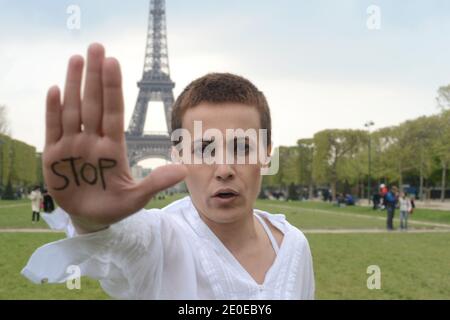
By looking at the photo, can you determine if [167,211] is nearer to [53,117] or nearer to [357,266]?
[53,117]

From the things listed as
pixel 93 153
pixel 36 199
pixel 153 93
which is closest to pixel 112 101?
pixel 93 153

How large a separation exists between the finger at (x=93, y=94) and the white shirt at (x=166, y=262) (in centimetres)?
37

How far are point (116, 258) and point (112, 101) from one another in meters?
0.59

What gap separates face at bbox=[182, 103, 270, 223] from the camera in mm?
2035

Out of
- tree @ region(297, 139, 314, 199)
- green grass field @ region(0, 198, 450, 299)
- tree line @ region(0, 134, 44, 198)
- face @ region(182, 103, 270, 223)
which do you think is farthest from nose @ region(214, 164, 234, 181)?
tree @ region(297, 139, 314, 199)

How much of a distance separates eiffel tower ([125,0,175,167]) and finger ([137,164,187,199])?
2676 inches

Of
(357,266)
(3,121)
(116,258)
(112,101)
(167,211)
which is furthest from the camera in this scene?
(3,121)

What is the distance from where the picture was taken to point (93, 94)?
1.47m

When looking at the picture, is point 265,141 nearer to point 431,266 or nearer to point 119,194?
point 119,194

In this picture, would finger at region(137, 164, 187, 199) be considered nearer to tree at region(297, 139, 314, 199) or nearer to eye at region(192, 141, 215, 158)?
eye at region(192, 141, 215, 158)

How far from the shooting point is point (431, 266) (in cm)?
1069

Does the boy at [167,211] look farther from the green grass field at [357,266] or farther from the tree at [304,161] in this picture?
the tree at [304,161]
